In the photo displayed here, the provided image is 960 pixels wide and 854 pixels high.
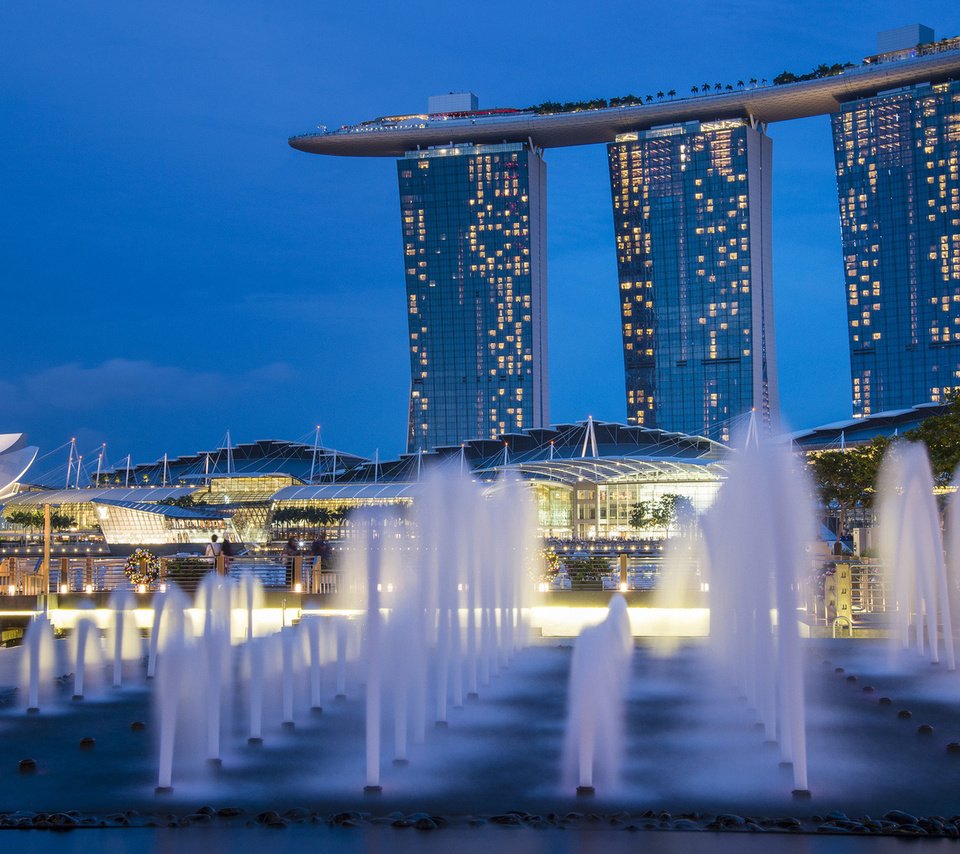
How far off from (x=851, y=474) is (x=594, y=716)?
127ft

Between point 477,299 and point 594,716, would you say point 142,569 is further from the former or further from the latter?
point 477,299

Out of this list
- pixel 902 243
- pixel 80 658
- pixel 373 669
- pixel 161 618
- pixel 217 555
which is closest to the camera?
pixel 373 669

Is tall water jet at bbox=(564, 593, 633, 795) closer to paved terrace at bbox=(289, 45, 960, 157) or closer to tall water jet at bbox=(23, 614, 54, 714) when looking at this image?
tall water jet at bbox=(23, 614, 54, 714)

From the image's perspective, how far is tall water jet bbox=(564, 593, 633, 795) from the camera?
962cm

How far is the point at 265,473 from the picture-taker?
113 meters

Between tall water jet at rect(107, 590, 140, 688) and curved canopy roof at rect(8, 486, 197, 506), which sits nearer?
tall water jet at rect(107, 590, 140, 688)

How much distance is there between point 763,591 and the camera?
13.1 meters

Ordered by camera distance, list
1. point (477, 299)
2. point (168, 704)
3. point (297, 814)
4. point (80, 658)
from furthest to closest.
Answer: point (477, 299) < point (80, 658) < point (168, 704) < point (297, 814)

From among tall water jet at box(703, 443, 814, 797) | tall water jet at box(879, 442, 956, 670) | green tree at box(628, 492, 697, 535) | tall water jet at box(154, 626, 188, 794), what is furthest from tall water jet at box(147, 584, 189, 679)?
green tree at box(628, 492, 697, 535)

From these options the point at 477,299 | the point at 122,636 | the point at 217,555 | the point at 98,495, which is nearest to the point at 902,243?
the point at 477,299

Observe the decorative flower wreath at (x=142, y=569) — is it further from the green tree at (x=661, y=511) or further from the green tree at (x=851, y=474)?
the green tree at (x=661, y=511)

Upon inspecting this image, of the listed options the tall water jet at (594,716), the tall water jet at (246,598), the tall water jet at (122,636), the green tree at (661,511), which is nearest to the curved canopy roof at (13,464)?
the tall water jet at (122,636)

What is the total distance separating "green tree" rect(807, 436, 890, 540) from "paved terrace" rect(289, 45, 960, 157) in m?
81.2

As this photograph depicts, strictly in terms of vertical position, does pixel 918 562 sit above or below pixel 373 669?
above
